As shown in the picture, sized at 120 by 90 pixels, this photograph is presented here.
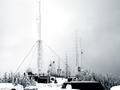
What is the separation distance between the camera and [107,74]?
114 metres

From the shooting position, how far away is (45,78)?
56.8 m

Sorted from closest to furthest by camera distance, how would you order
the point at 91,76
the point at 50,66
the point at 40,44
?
1. the point at 40,44
2. the point at 50,66
3. the point at 91,76

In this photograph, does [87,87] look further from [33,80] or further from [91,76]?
[91,76]

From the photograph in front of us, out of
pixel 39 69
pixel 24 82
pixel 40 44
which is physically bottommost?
pixel 24 82

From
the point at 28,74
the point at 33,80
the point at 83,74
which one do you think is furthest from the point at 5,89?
the point at 83,74

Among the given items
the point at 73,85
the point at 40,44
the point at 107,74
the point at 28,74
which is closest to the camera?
the point at 73,85

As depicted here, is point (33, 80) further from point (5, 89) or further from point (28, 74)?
point (5, 89)

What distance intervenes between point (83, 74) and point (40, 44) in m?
65.4

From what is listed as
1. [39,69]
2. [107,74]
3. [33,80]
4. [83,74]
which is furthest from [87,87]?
[107,74]

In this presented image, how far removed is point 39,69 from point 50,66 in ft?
115

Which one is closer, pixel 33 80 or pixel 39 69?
pixel 39 69

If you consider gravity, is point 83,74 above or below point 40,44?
below

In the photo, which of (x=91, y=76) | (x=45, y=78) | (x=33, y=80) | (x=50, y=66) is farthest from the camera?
(x=91, y=76)

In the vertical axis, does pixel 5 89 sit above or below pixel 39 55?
below
